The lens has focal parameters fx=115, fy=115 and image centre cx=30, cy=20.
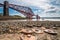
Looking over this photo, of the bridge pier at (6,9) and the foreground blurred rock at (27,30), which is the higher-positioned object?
the bridge pier at (6,9)

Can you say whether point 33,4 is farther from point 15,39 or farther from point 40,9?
point 15,39

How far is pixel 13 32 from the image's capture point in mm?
2418

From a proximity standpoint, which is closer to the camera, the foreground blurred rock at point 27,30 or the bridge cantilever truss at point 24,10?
the foreground blurred rock at point 27,30

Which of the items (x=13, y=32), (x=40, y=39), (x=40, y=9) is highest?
(x=40, y=9)

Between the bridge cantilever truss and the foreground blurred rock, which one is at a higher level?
the bridge cantilever truss

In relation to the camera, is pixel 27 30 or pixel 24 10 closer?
pixel 27 30

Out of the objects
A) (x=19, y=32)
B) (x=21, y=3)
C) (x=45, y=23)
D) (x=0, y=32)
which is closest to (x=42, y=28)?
(x=45, y=23)

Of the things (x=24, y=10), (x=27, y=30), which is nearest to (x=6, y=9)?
(x=24, y=10)

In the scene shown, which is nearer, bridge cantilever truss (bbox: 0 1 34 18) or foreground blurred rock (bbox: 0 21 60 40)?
foreground blurred rock (bbox: 0 21 60 40)

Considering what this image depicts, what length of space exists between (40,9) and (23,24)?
51cm

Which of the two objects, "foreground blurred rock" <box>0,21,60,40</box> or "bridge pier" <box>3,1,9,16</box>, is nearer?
"foreground blurred rock" <box>0,21,60,40</box>

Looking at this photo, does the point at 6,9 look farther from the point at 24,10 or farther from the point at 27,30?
the point at 27,30

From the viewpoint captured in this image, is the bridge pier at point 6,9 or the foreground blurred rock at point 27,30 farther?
the bridge pier at point 6,9

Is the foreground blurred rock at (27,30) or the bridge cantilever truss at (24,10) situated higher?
the bridge cantilever truss at (24,10)
